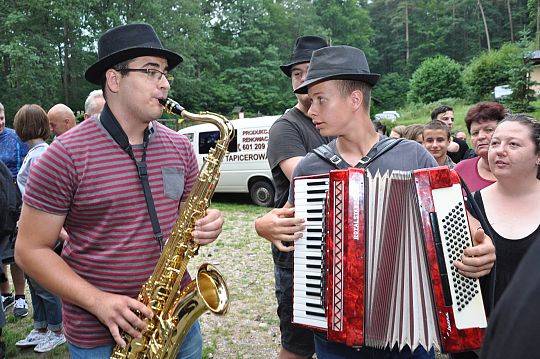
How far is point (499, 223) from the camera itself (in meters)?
2.87

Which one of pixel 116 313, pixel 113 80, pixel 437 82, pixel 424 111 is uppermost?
pixel 437 82

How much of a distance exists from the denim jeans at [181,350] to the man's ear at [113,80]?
4.62ft

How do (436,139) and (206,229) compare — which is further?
(436,139)

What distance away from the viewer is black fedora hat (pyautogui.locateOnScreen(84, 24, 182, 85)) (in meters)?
2.42

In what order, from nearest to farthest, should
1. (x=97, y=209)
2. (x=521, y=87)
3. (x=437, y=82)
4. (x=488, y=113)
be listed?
(x=97, y=209), (x=488, y=113), (x=521, y=87), (x=437, y=82)

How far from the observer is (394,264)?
2182 millimetres

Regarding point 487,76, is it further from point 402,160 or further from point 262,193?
point 402,160

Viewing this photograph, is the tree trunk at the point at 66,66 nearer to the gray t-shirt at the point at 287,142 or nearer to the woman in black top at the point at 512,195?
the gray t-shirt at the point at 287,142

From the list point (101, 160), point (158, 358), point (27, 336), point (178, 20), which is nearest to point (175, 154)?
point (101, 160)

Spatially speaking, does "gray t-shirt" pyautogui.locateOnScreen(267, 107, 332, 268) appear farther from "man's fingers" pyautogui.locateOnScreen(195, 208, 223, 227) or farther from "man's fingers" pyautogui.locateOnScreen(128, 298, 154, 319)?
"man's fingers" pyautogui.locateOnScreen(128, 298, 154, 319)

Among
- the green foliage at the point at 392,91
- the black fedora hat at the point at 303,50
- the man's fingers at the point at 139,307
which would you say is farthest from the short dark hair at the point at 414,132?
the green foliage at the point at 392,91

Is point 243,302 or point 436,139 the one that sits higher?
point 436,139

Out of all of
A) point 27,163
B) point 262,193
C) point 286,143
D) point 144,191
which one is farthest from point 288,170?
point 262,193

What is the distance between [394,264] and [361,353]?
546mm
